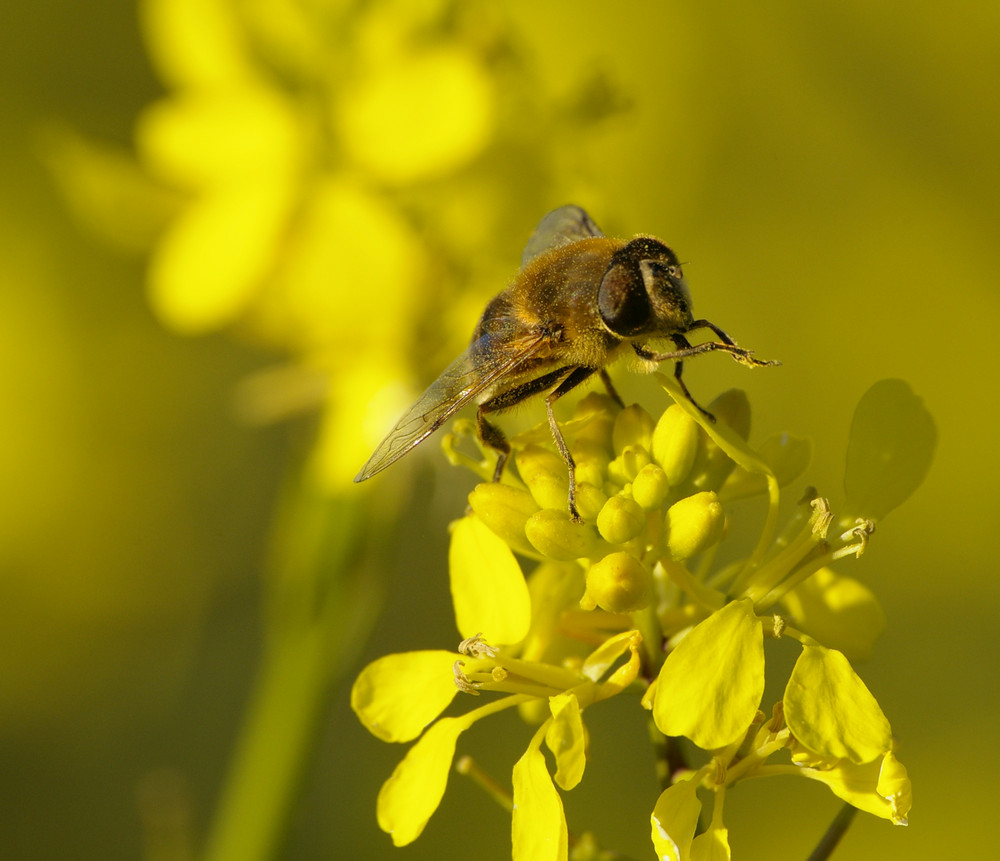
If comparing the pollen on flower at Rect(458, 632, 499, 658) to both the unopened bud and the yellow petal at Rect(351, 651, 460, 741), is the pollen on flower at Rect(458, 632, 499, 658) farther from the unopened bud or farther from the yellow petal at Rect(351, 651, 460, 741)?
the unopened bud

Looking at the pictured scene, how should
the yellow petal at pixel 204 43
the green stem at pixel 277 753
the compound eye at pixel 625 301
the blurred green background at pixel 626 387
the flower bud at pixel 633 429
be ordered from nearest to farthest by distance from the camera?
the flower bud at pixel 633 429
the compound eye at pixel 625 301
the green stem at pixel 277 753
the yellow petal at pixel 204 43
the blurred green background at pixel 626 387

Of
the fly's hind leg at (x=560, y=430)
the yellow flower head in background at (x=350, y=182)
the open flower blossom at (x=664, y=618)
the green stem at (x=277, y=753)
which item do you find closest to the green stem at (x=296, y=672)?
the green stem at (x=277, y=753)

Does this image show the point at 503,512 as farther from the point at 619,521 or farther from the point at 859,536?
the point at 859,536

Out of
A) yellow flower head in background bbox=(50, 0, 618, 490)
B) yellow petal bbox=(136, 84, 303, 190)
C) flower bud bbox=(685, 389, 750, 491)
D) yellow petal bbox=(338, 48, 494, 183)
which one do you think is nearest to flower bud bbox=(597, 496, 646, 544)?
flower bud bbox=(685, 389, 750, 491)

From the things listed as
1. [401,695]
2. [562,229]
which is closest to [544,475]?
[401,695]

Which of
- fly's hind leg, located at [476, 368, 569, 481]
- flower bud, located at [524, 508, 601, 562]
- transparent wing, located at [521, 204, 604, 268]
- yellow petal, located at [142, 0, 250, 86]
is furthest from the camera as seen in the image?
yellow petal, located at [142, 0, 250, 86]

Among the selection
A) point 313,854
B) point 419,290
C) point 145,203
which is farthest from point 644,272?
point 313,854

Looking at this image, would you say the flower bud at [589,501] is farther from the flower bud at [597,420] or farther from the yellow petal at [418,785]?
the yellow petal at [418,785]
